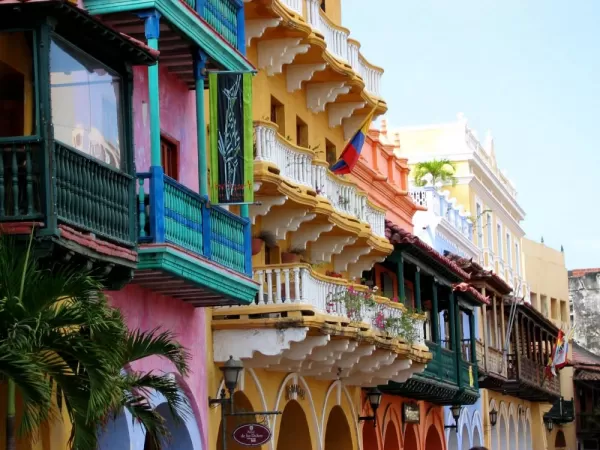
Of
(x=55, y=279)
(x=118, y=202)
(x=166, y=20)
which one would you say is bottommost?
(x=55, y=279)

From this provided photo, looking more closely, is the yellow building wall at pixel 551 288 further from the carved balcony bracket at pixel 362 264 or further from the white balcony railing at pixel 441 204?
the carved balcony bracket at pixel 362 264

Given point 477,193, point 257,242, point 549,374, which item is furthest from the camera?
point 549,374

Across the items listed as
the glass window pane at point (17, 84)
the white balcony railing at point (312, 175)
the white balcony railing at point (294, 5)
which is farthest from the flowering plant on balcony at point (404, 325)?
the glass window pane at point (17, 84)

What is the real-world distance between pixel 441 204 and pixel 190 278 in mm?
23933

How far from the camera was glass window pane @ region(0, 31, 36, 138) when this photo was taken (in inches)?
539

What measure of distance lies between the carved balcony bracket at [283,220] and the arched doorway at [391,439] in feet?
33.6

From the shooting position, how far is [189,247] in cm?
1755

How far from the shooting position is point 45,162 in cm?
1312

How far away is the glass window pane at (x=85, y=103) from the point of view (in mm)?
13852

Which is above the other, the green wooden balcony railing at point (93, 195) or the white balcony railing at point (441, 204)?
the white balcony railing at point (441, 204)

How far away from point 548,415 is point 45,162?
4814 centimetres

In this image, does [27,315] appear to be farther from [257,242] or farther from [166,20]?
[257,242]

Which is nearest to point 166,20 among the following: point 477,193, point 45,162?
point 45,162

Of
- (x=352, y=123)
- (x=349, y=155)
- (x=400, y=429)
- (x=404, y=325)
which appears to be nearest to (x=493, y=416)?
(x=400, y=429)
